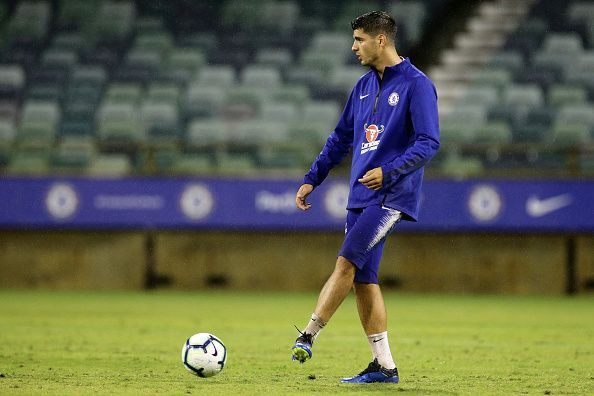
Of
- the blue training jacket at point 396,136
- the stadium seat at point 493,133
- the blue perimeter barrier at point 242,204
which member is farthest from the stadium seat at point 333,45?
the blue training jacket at point 396,136

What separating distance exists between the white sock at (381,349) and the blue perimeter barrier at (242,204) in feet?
31.4

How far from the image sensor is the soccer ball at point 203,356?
22.6ft

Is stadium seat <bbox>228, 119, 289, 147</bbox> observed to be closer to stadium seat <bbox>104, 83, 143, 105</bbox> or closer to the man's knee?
stadium seat <bbox>104, 83, 143, 105</bbox>

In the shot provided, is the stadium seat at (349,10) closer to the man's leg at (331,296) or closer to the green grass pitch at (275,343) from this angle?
the green grass pitch at (275,343)

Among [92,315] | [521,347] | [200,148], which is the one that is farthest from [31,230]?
[521,347]

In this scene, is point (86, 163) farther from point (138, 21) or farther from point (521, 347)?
point (521, 347)

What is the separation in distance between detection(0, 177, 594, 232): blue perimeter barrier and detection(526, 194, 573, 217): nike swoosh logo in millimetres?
15

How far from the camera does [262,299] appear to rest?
15938 millimetres

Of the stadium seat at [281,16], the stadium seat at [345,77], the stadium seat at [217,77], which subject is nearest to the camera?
the stadium seat at [345,77]

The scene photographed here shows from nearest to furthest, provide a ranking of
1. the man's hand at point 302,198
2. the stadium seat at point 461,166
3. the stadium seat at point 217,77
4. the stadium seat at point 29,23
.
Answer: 1. the man's hand at point 302,198
2. the stadium seat at point 461,166
3. the stadium seat at point 217,77
4. the stadium seat at point 29,23

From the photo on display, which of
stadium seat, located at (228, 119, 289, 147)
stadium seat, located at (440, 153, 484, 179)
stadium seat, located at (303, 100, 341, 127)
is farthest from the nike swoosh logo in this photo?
stadium seat, located at (228, 119, 289, 147)

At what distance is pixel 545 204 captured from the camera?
16.5m

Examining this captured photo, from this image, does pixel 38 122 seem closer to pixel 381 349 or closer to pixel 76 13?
pixel 76 13

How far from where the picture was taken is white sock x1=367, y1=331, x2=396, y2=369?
6914 mm
